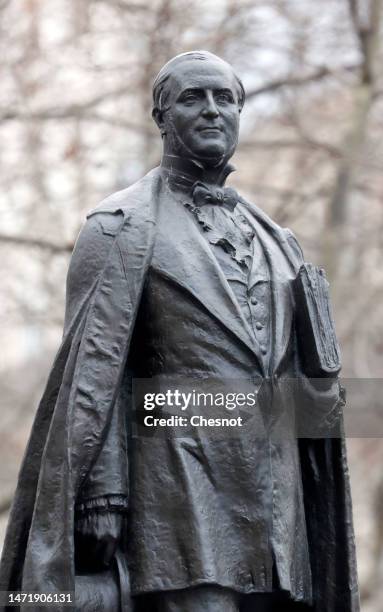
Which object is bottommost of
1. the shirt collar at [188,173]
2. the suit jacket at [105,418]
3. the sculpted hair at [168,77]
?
the suit jacket at [105,418]

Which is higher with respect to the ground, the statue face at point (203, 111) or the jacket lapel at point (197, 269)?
the statue face at point (203, 111)

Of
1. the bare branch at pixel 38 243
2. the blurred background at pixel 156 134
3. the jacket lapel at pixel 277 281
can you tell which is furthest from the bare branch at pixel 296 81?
the jacket lapel at pixel 277 281

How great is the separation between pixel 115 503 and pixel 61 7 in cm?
1166

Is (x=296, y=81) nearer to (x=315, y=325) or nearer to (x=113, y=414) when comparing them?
(x=315, y=325)

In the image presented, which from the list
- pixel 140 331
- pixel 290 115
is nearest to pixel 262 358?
pixel 140 331

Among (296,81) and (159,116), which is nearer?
(159,116)

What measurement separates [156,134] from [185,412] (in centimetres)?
994

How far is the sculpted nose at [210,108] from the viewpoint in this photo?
701 cm

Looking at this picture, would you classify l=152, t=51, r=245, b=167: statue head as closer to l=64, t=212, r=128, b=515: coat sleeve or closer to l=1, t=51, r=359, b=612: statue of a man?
l=1, t=51, r=359, b=612: statue of a man

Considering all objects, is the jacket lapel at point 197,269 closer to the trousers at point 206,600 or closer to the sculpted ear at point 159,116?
the sculpted ear at point 159,116

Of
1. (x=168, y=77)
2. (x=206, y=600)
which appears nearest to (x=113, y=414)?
(x=206, y=600)

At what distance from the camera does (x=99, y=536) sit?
656 cm

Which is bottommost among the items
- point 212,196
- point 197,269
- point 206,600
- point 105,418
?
point 206,600

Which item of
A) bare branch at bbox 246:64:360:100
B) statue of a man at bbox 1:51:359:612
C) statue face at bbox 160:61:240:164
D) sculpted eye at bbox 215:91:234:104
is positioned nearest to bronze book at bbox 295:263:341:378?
statue of a man at bbox 1:51:359:612
